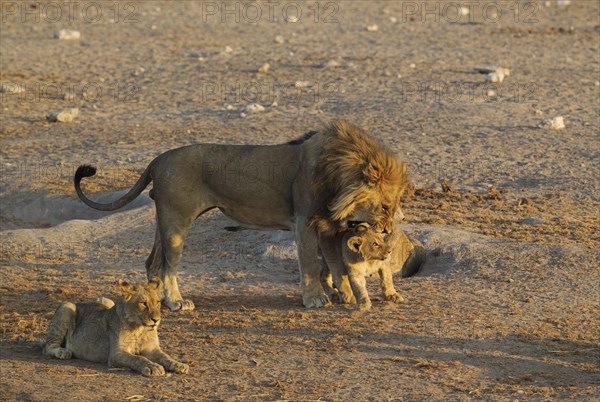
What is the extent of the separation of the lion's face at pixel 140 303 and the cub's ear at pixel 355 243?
4.99 ft

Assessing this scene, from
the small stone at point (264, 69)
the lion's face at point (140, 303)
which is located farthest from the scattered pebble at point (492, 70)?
the lion's face at point (140, 303)

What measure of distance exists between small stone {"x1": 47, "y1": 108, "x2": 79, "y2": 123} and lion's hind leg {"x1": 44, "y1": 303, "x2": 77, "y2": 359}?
7620 millimetres

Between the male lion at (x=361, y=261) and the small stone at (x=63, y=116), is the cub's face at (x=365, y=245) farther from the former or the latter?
the small stone at (x=63, y=116)

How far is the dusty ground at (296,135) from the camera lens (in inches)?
302

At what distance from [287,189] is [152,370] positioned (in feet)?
6.65

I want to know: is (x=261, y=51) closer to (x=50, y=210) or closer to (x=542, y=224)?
(x=50, y=210)

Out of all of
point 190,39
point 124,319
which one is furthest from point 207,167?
point 190,39

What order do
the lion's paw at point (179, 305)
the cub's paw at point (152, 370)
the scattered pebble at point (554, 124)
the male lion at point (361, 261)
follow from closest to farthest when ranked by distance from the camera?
1. the cub's paw at point (152, 370)
2. the male lion at point (361, 261)
3. the lion's paw at point (179, 305)
4. the scattered pebble at point (554, 124)

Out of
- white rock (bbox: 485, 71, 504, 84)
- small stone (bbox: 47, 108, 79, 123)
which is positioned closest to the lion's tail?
small stone (bbox: 47, 108, 79, 123)

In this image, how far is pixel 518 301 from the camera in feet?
29.5

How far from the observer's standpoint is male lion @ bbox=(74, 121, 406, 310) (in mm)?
8609

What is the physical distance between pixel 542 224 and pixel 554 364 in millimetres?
3267

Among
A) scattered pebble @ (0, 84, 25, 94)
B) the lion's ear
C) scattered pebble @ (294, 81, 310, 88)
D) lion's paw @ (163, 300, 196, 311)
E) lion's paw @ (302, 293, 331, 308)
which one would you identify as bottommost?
lion's paw @ (163, 300, 196, 311)

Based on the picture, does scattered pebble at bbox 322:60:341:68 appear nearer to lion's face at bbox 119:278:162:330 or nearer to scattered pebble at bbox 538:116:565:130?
scattered pebble at bbox 538:116:565:130
